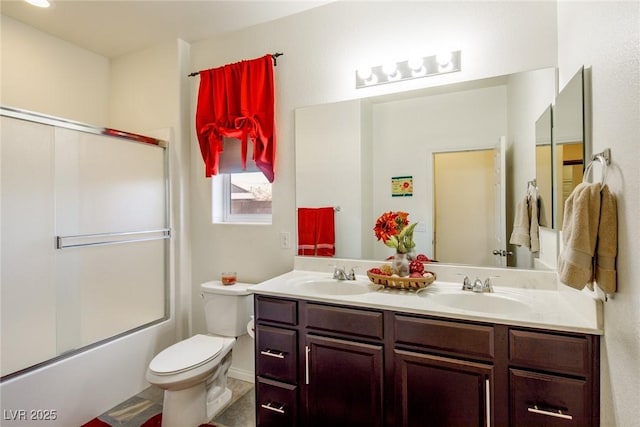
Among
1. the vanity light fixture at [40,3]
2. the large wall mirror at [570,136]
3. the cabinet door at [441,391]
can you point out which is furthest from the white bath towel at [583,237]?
the vanity light fixture at [40,3]

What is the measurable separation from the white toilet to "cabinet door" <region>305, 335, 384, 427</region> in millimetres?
664

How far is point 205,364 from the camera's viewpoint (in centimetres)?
185

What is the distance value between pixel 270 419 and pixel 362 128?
178 cm

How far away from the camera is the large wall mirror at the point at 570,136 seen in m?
1.25

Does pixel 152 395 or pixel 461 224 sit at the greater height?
pixel 461 224

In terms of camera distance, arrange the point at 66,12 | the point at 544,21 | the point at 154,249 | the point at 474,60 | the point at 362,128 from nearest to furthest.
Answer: the point at 544,21 < the point at 474,60 < the point at 362,128 < the point at 66,12 < the point at 154,249

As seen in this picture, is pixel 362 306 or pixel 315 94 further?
pixel 315 94

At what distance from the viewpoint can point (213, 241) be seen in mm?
2588

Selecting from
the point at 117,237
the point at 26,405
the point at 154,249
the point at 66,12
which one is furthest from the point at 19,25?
the point at 26,405

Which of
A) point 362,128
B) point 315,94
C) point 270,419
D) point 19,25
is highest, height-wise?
point 19,25

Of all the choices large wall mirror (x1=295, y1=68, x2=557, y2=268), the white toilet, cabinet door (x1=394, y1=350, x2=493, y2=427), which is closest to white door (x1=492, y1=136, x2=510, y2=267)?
large wall mirror (x1=295, y1=68, x2=557, y2=268)

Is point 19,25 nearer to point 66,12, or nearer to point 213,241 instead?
point 66,12

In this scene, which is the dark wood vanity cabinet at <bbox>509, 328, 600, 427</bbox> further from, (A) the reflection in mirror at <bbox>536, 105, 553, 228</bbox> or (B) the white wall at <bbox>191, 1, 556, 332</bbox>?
(B) the white wall at <bbox>191, 1, 556, 332</bbox>

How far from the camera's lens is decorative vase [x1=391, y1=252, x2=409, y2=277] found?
5.86 ft
